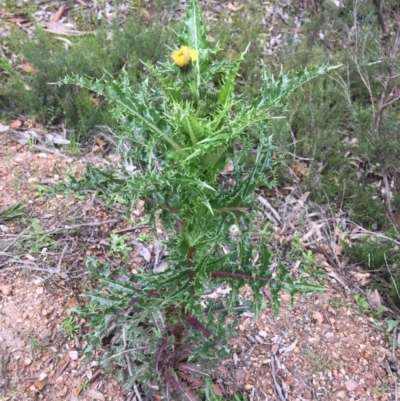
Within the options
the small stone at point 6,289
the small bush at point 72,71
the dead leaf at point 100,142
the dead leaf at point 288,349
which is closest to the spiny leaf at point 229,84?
the dead leaf at point 288,349

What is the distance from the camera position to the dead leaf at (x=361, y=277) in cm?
333

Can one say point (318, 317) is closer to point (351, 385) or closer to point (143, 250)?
point (351, 385)

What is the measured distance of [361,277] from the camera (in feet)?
11.0

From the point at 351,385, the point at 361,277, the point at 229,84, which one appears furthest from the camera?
the point at 361,277

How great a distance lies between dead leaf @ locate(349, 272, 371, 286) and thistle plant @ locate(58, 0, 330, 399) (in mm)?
1294

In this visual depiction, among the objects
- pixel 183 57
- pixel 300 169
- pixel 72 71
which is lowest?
pixel 300 169

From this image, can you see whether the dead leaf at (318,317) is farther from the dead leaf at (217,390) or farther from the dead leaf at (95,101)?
the dead leaf at (95,101)

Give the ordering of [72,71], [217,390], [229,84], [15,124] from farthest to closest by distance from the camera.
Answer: [72,71], [15,124], [217,390], [229,84]

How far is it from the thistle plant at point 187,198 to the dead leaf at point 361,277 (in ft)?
4.25

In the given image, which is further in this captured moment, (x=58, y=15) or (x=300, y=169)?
(x=58, y=15)

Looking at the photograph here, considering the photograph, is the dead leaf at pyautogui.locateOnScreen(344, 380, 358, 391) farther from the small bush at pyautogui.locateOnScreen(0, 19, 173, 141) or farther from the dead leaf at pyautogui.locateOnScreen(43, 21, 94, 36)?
the dead leaf at pyautogui.locateOnScreen(43, 21, 94, 36)

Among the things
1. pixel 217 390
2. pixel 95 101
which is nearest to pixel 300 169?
pixel 95 101

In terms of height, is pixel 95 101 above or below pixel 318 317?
above

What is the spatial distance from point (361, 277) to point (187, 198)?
6.41 feet
